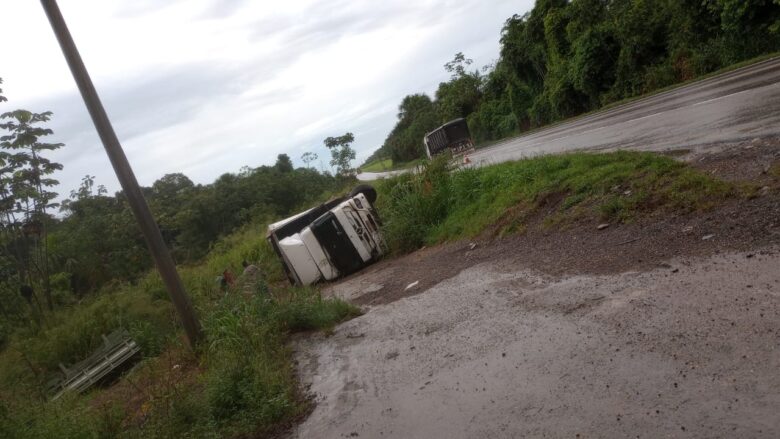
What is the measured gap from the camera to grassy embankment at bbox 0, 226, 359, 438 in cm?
472

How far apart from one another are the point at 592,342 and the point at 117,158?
6.20 m

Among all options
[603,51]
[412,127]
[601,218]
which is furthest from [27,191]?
[412,127]

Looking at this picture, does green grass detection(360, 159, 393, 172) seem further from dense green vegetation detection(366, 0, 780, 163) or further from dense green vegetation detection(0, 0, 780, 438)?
dense green vegetation detection(0, 0, 780, 438)

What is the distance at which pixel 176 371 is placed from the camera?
23.1 feet

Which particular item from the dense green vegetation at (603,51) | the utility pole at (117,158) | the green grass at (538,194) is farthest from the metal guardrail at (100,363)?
the dense green vegetation at (603,51)

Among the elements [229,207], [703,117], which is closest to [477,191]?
[703,117]

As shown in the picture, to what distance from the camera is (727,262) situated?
14.2ft

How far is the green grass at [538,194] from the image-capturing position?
6301 millimetres

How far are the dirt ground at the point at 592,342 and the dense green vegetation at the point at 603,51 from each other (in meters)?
15.4

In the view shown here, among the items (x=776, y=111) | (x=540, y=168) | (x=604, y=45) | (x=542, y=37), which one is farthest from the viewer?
(x=542, y=37)

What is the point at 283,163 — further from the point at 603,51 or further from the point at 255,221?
the point at 603,51

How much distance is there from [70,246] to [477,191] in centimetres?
1938

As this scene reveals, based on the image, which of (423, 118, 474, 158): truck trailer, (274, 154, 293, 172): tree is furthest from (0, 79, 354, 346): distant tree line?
(423, 118, 474, 158): truck trailer

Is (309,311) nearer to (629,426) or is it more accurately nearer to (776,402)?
(629,426)
